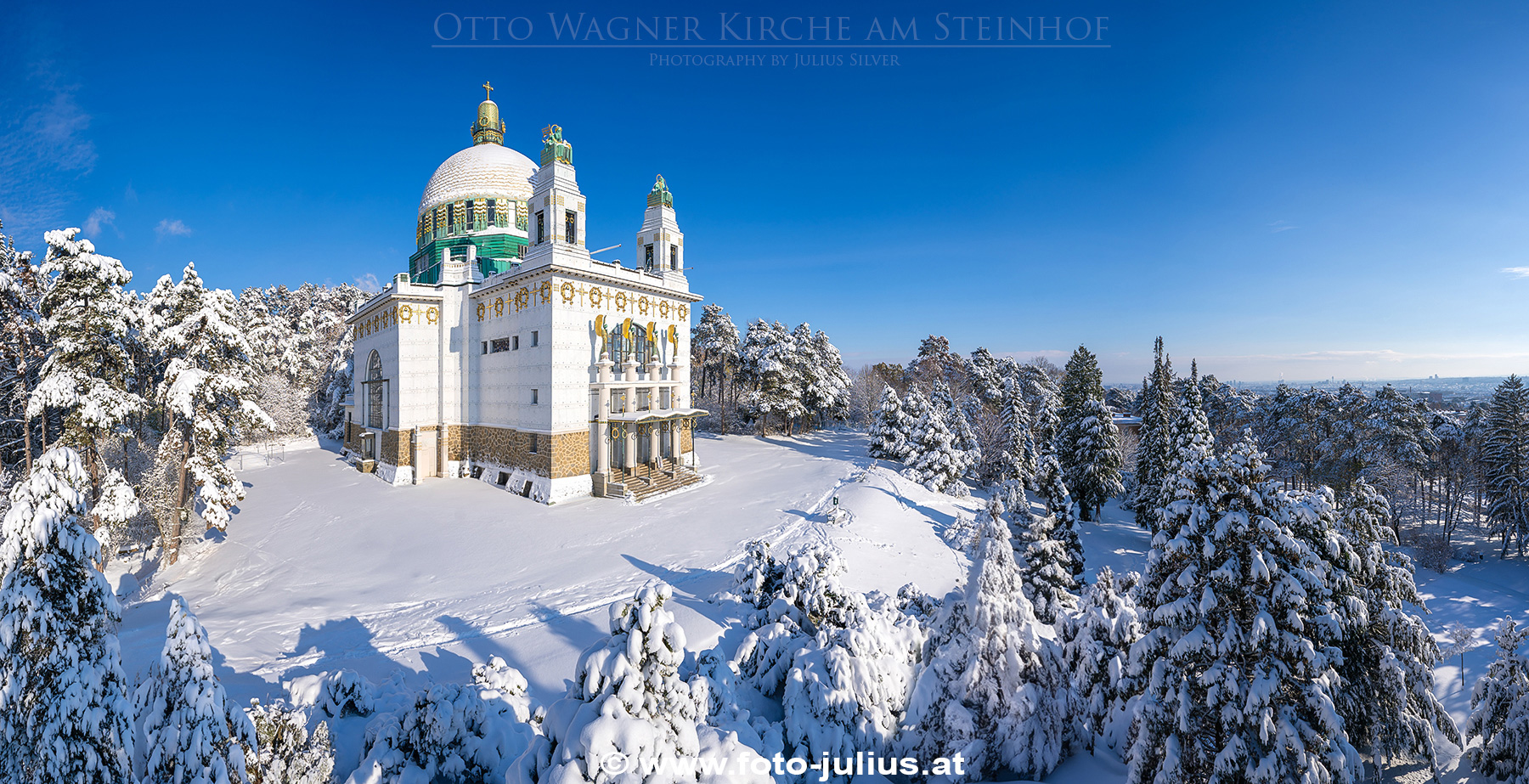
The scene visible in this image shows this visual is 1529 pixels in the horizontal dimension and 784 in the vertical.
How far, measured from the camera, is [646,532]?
1914 centimetres

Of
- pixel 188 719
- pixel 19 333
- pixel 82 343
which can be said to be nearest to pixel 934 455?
pixel 188 719

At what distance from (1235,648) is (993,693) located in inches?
107

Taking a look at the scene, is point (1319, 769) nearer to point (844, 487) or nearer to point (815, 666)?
point (815, 666)

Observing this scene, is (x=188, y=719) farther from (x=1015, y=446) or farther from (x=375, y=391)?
(x=1015, y=446)

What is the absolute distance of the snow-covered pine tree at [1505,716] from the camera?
6750mm

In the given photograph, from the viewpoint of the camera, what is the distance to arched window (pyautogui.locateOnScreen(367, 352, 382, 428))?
1110 inches

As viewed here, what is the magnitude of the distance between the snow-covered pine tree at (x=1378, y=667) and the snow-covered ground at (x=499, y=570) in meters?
2.16

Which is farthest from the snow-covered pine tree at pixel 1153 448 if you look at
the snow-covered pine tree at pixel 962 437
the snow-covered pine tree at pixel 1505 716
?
the snow-covered pine tree at pixel 1505 716

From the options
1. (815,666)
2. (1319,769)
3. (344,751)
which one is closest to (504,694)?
(344,751)

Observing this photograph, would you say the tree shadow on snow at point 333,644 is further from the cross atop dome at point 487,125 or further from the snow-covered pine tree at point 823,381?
the snow-covered pine tree at point 823,381

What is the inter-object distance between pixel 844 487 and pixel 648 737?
22175mm

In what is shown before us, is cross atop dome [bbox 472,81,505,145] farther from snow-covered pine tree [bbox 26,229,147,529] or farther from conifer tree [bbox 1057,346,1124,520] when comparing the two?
conifer tree [bbox 1057,346,1124,520]

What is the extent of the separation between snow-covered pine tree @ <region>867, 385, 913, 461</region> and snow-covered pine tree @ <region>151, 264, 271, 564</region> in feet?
99.7

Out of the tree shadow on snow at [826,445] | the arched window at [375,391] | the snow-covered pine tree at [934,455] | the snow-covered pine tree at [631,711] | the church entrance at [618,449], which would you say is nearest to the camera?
the snow-covered pine tree at [631,711]
